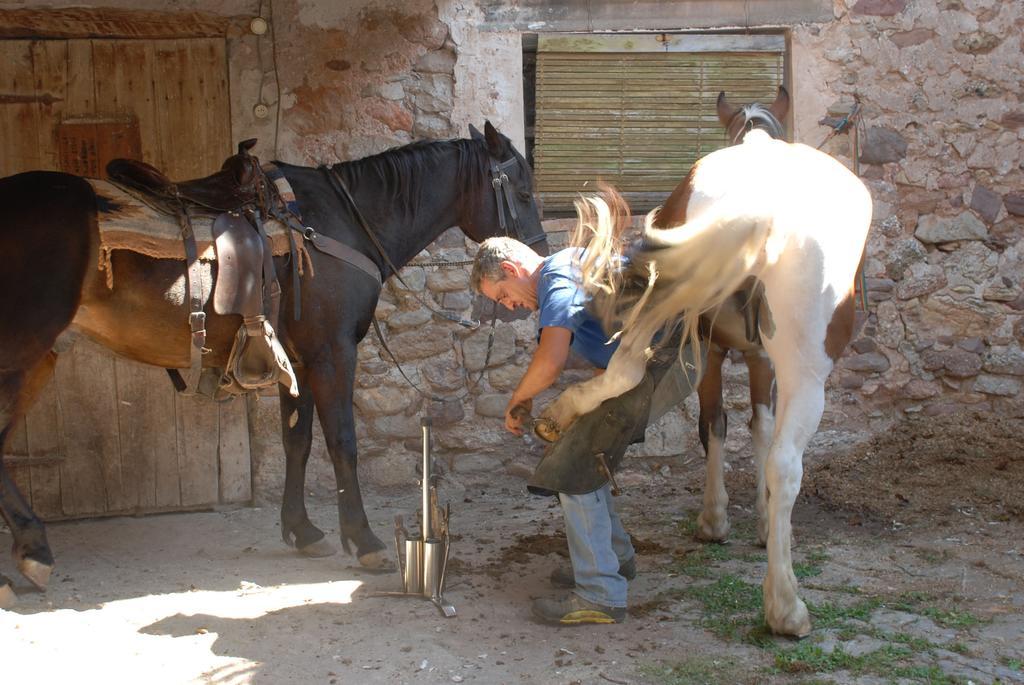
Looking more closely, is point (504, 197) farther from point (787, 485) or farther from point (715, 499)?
point (787, 485)

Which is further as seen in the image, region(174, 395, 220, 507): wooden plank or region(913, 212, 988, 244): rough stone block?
region(913, 212, 988, 244): rough stone block

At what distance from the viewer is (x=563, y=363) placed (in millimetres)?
3445

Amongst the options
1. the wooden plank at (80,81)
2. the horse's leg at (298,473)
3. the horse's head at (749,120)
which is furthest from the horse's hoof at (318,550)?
the horse's head at (749,120)

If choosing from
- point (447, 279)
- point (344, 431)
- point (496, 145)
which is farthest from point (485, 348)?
point (344, 431)

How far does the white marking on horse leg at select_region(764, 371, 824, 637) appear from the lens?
11.1ft

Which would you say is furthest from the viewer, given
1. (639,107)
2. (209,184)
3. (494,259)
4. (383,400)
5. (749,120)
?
Answer: (639,107)

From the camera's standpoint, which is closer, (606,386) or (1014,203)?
(606,386)

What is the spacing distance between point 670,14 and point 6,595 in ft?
14.7

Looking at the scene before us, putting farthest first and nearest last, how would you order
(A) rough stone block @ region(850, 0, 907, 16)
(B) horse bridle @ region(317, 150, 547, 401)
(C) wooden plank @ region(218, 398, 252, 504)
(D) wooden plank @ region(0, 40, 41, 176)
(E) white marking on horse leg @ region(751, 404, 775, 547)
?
1. (A) rough stone block @ region(850, 0, 907, 16)
2. (C) wooden plank @ region(218, 398, 252, 504)
3. (D) wooden plank @ region(0, 40, 41, 176)
4. (E) white marking on horse leg @ region(751, 404, 775, 547)
5. (B) horse bridle @ region(317, 150, 547, 401)

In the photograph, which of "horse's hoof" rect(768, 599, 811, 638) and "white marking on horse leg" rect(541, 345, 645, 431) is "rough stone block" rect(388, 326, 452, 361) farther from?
"horse's hoof" rect(768, 599, 811, 638)

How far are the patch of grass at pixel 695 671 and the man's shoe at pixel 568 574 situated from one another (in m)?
0.75

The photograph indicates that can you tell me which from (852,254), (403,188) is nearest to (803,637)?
(852,254)

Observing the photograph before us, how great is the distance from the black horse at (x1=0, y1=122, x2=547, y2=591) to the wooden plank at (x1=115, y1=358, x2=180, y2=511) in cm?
103

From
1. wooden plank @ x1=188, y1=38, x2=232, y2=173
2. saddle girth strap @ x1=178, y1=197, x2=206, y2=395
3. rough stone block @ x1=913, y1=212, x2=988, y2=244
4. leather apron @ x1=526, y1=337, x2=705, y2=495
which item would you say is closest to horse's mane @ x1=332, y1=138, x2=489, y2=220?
saddle girth strap @ x1=178, y1=197, x2=206, y2=395
